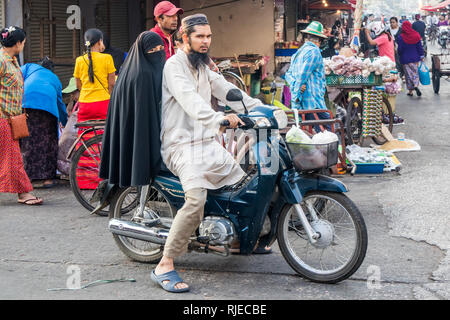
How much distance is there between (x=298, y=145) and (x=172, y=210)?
1.05m

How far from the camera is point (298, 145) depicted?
4586 millimetres

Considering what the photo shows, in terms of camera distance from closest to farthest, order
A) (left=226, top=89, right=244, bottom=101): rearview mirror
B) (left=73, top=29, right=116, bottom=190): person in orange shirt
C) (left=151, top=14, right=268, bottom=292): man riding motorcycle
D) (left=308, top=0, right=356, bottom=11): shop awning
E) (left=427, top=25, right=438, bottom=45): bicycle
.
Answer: (left=226, top=89, right=244, bottom=101): rearview mirror
(left=151, top=14, right=268, bottom=292): man riding motorcycle
(left=73, top=29, right=116, bottom=190): person in orange shirt
(left=308, top=0, right=356, bottom=11): shop awning
(left=427, top=25, right=438, bottom=45): bicycle

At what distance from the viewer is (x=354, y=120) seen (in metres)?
10.5

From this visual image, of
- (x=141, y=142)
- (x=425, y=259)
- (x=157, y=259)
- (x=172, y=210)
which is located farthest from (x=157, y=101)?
(x=425, y=259)

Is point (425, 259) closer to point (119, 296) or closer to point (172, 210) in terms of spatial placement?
point (172, 210)

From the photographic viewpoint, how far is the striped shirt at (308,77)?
7.51 m

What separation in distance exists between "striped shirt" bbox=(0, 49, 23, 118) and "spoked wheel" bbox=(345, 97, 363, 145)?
4.81 meters

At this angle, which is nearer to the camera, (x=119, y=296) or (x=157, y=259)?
(x=119, y=296)

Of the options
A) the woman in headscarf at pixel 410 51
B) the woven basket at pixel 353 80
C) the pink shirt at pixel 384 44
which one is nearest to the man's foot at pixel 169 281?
the woven basket at pixel 353 80

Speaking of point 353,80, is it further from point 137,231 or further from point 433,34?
point 433,34

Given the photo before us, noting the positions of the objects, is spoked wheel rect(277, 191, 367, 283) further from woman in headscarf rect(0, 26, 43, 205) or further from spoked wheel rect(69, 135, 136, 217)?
woman in headscarf rect(0, 26, 43, 205)

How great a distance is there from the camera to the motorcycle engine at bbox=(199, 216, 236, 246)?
4703mm

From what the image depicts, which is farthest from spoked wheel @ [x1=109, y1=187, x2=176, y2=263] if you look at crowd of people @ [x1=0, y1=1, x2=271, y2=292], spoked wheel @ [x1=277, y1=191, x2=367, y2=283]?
spoked wheel @ [x1=277, y1=191, x2=367, y2=283]

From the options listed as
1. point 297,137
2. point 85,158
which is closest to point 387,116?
point 85,158
